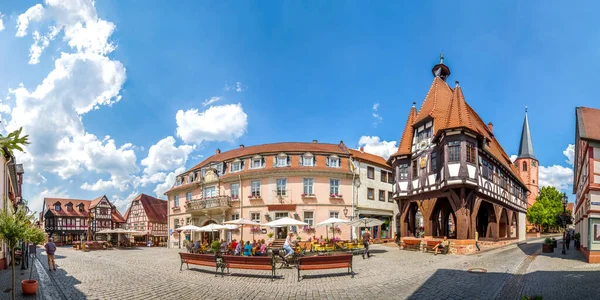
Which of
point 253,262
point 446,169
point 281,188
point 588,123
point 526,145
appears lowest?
point 253,262

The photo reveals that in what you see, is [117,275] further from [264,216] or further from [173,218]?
[173,218]

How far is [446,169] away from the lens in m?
23.1

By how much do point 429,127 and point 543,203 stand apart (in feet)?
172

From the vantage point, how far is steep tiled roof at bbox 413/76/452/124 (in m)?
Answer: 26.3

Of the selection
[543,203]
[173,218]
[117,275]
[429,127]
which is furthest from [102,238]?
[543,203]

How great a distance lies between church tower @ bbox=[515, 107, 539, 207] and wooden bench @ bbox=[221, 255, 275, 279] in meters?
80.7

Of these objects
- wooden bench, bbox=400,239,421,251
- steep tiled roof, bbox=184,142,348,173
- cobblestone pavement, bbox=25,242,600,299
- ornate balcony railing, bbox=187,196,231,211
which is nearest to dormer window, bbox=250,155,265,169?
steep tiled roof, bbox=184,142,348,173

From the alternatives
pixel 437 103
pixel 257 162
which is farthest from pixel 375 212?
pixel 437 103

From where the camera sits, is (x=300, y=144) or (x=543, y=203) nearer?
(x=300, y=144)

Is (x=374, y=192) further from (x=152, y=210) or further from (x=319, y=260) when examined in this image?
(x=152, y=210)

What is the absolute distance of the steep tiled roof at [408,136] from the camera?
2898 centimetres

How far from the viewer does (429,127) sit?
86.7ft

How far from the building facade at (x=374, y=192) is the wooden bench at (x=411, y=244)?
873cm

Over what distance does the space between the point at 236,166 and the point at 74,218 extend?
4725 cm
